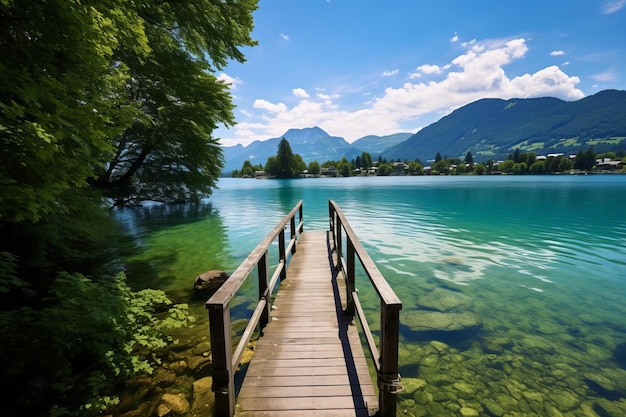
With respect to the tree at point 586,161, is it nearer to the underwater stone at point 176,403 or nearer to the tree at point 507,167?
the tree at point 507,167

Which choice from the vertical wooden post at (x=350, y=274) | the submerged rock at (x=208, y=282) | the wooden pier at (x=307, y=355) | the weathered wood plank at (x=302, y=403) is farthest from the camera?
the submerged rock at (x=208, y=282)

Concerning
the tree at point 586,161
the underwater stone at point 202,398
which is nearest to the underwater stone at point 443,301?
the underwater stone at point 202,398

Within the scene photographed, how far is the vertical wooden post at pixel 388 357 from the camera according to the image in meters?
2.61

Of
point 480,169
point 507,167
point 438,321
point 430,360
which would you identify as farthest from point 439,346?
point 480,169

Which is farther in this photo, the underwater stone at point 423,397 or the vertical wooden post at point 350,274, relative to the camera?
the vertical wooden post at point 350,274

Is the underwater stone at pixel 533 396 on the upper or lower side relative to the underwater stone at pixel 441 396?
lower

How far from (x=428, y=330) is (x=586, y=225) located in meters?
19.1

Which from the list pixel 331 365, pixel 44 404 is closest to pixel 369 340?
pixel 331 365

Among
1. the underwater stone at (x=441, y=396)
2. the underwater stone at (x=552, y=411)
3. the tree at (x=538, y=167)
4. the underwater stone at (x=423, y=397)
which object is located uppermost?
the tree at (x=538, y=167)

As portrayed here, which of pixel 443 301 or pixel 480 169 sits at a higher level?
pixel 480 169

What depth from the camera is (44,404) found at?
12.1ft

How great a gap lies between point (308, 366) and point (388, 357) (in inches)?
64.1

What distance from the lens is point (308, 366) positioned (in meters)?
3.90

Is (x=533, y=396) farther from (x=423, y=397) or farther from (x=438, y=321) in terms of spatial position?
(x=438, y=321)
